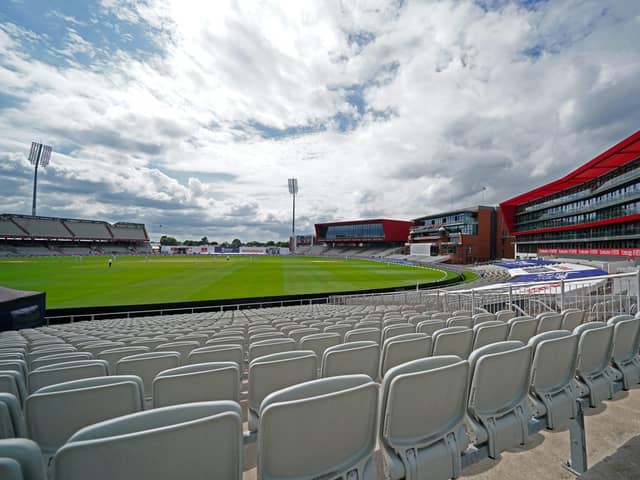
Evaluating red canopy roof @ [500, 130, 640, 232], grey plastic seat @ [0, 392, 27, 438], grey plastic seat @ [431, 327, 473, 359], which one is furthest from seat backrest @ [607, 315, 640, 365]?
red canopy roof @ [500, 130, 640, 232]

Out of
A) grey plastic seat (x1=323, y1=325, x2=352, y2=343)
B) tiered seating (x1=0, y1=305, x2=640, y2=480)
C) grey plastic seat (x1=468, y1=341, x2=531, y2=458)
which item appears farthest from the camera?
grey plastic seat (x1=323, y1=325, x2=352, y2=343)

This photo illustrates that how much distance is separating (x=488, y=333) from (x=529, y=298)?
6.79 metres

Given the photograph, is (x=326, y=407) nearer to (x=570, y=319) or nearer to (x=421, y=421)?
(x=421, y=421)

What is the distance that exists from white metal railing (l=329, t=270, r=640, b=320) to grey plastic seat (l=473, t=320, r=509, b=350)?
3.67 meters

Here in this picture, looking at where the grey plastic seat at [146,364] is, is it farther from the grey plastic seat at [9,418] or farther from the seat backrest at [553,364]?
the seat backrest at [553,364]

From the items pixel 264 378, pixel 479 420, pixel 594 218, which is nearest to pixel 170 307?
pixel 264 378

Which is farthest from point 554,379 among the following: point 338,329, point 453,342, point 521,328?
point 338,329

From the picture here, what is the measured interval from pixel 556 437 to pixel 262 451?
3051mm

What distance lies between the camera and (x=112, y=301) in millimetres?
21594

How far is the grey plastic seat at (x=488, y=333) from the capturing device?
3.98 meters

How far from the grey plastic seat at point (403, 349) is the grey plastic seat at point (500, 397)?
991mm

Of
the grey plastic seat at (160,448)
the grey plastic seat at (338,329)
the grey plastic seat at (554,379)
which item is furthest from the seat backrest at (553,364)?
the grey plastic seat at (338,329)

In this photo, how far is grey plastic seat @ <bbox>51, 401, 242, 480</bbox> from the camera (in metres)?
1.13

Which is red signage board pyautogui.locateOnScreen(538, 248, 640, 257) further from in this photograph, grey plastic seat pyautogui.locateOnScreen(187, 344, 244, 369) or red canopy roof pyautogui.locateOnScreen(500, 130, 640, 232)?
grey plastic seat pyautogui.locateOnScreen(187, 344, 244, 369)
